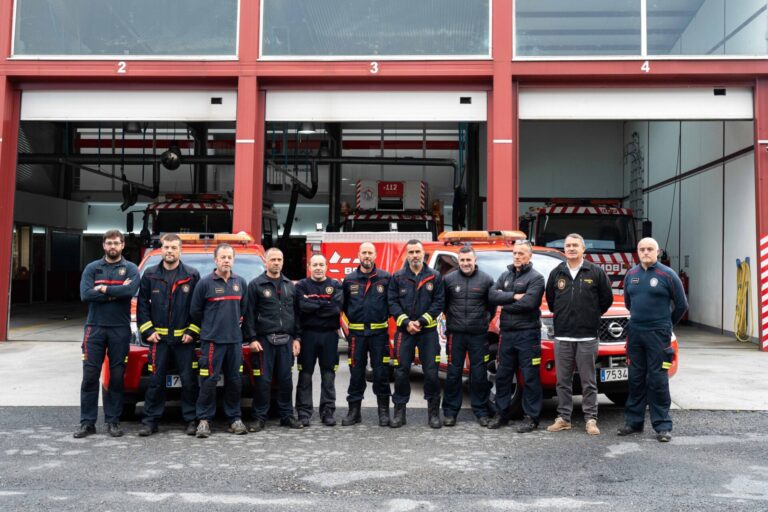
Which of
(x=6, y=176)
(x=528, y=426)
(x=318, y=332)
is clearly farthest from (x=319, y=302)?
(x=6, y=176)

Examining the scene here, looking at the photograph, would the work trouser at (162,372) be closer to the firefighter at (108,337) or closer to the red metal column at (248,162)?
the firefighter at (108,337)

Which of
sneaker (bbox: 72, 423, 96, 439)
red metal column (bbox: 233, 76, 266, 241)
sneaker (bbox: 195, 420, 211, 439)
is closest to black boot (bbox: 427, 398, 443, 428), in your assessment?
sneaker (bbox: 195, 420, 211, 439)

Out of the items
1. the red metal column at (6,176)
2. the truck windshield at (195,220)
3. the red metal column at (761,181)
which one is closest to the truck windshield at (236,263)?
the red metal column at (6,176)

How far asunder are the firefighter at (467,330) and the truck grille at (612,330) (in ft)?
3.66

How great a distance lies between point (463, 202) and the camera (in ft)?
56.6

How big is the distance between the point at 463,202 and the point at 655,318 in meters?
11.1

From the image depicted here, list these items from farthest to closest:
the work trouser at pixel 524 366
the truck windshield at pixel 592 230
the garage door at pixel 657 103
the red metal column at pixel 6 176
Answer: the truck windshield at pixel 592 230, the red metal column at pixel 6 176, the garage door at pixel 657 103, the work trouser at pixel 524 366

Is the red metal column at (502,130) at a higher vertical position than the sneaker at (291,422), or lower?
higher

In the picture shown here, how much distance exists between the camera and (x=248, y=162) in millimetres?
12359

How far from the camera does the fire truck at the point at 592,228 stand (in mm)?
13711

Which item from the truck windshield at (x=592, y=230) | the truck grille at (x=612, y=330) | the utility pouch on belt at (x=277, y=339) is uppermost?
the truck windshield at (x=592, y=230)

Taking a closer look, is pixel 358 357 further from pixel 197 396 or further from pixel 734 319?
pixel 734 319

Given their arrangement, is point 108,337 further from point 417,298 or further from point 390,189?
point 390,189

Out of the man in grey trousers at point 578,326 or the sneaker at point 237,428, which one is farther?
the man in grey trousers at point 578,326
